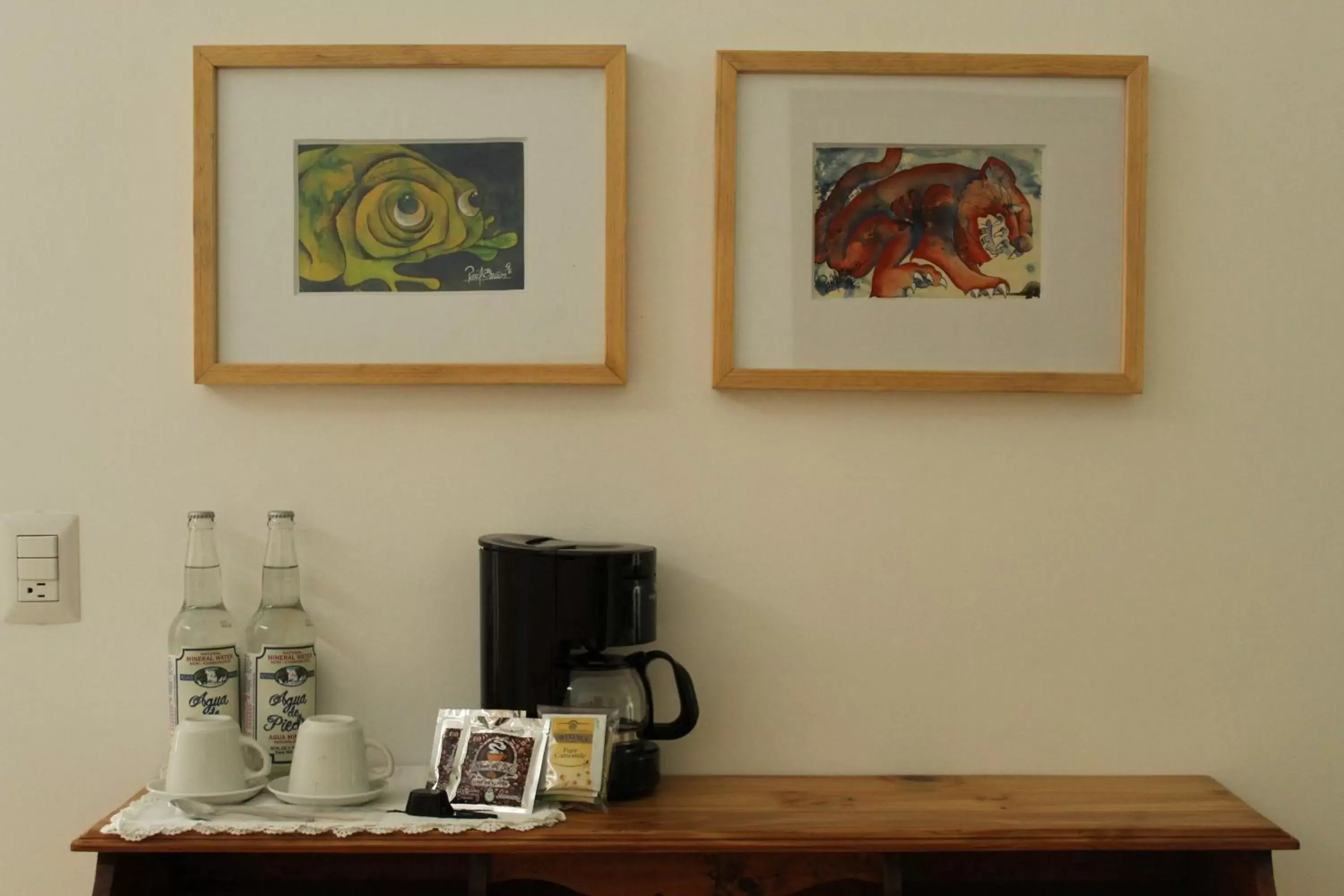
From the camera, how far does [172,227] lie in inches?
54.4

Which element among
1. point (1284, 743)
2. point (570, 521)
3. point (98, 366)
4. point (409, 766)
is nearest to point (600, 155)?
point (570, 521)

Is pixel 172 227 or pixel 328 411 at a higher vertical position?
pixel 172 227

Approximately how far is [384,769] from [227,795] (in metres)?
0.19

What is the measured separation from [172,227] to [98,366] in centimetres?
18

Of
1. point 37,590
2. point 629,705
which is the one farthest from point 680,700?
→ point 37,590

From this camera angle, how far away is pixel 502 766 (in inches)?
47.6

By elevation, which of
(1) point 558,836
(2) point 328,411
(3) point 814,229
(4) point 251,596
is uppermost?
(3) point 814,229

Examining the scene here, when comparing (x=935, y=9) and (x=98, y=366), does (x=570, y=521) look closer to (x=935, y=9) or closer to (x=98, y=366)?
(x=98, y=366)

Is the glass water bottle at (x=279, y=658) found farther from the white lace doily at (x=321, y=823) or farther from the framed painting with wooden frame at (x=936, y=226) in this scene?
the framed painting with wooden frame at (x=936, y=226)

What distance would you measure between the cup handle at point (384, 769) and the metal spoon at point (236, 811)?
0.08m

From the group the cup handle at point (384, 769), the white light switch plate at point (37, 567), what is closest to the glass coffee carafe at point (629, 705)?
the cup handle at point (384, 769)

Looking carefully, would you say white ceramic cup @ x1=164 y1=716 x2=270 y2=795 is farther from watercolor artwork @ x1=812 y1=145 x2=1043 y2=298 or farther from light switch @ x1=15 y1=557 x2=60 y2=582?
watercolor artwork @ x1=812 y1=145 x2=1043 y2=298

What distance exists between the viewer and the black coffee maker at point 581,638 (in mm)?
1247

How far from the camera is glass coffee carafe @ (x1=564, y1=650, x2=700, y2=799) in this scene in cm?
125
